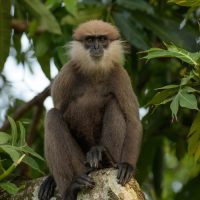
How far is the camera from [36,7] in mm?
6219

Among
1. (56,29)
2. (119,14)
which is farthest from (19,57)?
(56,29)

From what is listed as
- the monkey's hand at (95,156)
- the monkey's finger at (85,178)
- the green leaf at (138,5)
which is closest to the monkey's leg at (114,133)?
the monkey's hand at (95,156)

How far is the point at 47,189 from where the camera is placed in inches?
237

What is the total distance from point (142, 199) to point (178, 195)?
2.46m

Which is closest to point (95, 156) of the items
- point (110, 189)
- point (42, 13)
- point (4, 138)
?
point (110, 189)

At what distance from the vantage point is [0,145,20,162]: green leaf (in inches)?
203

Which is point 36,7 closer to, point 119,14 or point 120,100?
point 120,100

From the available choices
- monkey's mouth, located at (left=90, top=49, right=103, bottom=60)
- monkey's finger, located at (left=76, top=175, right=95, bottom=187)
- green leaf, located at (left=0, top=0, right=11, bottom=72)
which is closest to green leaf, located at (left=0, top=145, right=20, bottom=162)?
monkey's finger, located at (left=76, top=175, right=95, bottom=187)

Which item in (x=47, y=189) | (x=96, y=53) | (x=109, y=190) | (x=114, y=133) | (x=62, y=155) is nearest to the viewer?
(x=109, y=190)

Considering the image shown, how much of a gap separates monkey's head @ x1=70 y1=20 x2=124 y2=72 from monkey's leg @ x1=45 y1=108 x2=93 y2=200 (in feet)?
2.86

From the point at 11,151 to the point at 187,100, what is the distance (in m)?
1.29

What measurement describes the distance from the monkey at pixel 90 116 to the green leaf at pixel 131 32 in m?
0.12

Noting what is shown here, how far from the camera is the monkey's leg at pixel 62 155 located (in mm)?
6075

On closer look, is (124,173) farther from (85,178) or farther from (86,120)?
(86,120)
